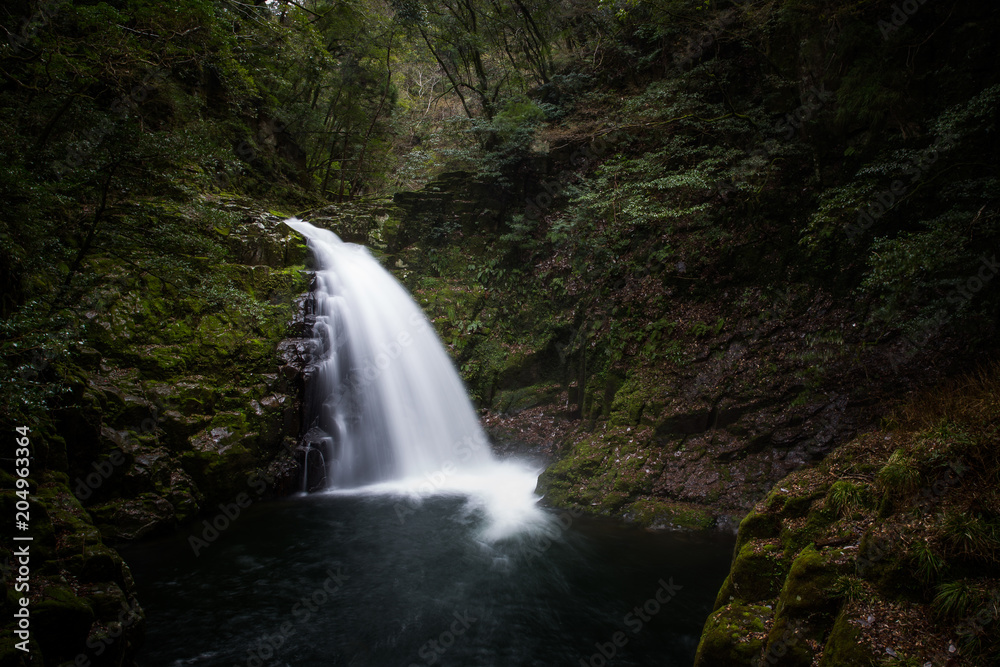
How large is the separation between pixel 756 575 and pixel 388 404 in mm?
9024

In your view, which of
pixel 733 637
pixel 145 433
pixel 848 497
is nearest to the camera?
pixel 733 637

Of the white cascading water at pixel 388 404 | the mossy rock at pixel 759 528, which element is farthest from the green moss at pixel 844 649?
the white cascading water at pixel 388 404

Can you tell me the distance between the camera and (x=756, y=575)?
14.3 feet

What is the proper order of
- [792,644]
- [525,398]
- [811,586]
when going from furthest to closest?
[525,398] < [811,586] < [792,644]

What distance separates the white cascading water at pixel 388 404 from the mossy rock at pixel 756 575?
4.63m

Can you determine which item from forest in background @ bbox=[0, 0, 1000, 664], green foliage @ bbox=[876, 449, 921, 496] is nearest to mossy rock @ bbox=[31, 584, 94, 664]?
forest in background @ bbox=[0, 0, 1000, 664]

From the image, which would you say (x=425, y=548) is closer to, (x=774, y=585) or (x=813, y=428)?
(x=774, y=585)

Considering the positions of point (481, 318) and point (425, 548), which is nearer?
point (425, 548)

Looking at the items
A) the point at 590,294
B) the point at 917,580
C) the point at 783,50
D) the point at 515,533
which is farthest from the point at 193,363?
the point at 783,50

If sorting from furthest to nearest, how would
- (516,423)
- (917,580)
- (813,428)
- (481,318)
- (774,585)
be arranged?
1. (481,318)
2. (516,423)
3. (813,428)
4. (774,585)
5. (917,580)

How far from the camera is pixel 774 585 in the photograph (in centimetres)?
425

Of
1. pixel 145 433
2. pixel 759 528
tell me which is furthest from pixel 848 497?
pixel 145 433

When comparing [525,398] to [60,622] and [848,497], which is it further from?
[60,622]

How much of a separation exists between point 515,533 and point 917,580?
5607mm
